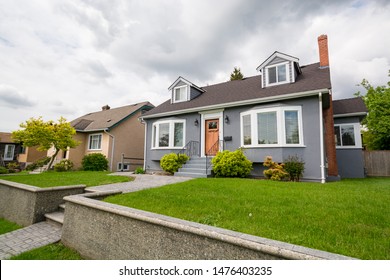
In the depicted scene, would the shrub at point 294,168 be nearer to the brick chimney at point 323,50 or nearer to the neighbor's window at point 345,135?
the neighbor's window at point 345,135

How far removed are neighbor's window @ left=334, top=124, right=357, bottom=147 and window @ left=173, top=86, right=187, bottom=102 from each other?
10.6m

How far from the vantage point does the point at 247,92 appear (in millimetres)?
11336

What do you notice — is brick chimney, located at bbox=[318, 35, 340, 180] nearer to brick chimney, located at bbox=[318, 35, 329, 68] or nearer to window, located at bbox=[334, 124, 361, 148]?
brick chimney, located at bbox=[318, 35, 329, 68]

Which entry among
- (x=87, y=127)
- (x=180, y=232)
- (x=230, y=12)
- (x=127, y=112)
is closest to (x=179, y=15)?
(x=230, y=12)

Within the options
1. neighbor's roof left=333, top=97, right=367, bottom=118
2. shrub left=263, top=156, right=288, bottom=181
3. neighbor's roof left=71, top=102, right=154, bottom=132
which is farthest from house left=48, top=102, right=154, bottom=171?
neighbor's roof left=333, top=97, right=367, bottom=118

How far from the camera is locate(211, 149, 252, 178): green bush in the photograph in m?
9.00

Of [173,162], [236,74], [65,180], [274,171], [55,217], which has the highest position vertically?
[236,74]

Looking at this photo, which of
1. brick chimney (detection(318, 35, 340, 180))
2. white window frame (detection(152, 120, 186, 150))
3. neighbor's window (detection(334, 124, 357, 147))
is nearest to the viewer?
brick chimney (detection(318, 35, 340, 180))

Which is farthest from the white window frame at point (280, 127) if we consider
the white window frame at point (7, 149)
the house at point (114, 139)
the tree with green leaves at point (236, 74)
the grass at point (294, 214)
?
the white window frame at point (7, 149)

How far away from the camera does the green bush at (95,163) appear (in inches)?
615

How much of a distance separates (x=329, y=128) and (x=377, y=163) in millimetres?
6952

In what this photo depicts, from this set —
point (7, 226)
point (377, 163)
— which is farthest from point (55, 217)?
point (377, 163)

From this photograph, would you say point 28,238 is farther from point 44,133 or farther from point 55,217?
point 44,133

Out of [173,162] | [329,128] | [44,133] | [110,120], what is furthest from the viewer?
[110,120]
